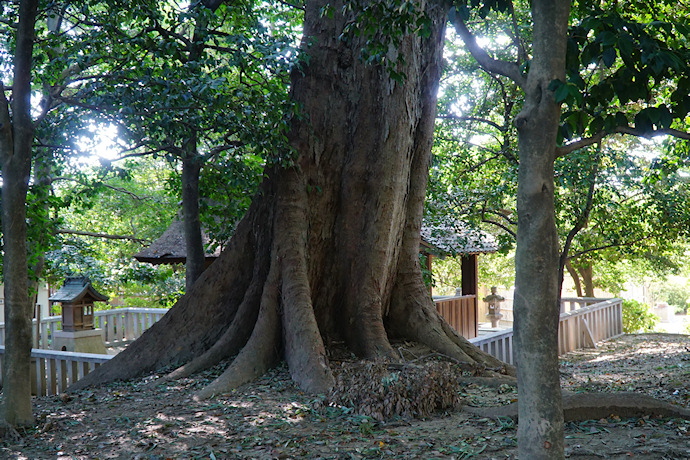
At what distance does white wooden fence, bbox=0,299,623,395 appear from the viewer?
7.46 metres

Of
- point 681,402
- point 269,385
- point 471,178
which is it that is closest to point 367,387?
point 269,385

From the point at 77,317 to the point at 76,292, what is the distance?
50 centimetres

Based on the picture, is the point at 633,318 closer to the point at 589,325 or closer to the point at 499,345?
the point at 589,325

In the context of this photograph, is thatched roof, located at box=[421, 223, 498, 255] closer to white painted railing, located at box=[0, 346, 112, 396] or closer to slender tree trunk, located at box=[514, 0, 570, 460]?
white painted railing, located at box=[0, 346, 112, 396]

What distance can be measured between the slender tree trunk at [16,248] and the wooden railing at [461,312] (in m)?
9.11

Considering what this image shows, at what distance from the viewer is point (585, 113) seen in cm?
343

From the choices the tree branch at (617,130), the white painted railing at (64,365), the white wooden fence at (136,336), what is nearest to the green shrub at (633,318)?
the white wooden fence at (136,336)

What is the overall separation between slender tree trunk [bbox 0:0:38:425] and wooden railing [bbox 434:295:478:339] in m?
9.11

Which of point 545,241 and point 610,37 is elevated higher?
point 610,37

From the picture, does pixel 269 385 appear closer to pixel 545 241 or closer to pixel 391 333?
pixel 391 333

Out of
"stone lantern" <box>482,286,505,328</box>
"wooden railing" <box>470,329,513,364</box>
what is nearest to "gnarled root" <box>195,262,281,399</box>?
"wooden railing" <box>470,329,513,364</box>

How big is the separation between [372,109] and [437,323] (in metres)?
2.91

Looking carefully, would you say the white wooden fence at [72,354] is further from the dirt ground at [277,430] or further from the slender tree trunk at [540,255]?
the slender tree trunk at [540,255]

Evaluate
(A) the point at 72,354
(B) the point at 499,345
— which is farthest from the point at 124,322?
(B) the point at 499,345
